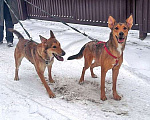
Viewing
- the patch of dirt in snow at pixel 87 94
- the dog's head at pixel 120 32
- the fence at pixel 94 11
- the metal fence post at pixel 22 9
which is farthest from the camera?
the metal fence post at pixel 22 9

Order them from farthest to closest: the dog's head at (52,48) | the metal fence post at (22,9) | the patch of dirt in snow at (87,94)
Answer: the metal fence post at (22,9), the dog's head at (52,48), the patch of dirt in snow at (87,94)

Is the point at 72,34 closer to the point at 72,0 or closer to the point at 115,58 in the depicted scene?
the point at 72,0

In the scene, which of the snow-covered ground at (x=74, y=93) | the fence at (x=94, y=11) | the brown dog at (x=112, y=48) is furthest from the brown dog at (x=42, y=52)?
the fence at (x=94, y=11)

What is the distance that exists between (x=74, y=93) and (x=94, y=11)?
5.45 meters

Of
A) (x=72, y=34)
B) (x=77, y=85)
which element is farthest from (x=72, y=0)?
(x=77, y=85)

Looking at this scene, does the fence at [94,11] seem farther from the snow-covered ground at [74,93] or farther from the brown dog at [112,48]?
the brown dog at [112,48]

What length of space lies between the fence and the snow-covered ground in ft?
3.87

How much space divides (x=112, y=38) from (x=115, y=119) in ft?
4.54

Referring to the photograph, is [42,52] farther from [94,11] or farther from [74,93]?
[94,11]

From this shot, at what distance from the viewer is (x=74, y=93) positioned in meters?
4.44

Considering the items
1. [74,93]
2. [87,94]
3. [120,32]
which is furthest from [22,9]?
[120,32]

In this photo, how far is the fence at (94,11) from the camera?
7.38m

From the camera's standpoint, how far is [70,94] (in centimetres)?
439

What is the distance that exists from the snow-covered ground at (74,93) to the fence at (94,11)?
1180mm
